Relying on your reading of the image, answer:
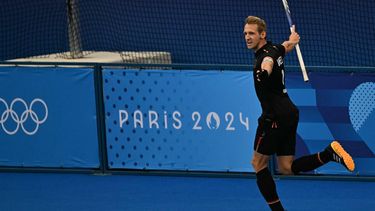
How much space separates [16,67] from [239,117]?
130 inches

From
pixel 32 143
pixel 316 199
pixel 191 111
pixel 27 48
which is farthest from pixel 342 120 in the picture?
pixel 27 48

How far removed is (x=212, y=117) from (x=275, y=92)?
2.52m

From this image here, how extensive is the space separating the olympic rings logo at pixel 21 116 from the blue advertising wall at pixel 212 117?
1.00m

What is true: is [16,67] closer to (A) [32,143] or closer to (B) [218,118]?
(A) [32,143]

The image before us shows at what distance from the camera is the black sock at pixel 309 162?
996cm

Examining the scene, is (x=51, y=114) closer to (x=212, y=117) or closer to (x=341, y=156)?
(x=212, y=117)

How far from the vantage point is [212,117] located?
478 inches

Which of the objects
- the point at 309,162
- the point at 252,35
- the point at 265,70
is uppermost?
the point at 252,35

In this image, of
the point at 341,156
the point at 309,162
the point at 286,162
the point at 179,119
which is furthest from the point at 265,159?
the point at 179,119

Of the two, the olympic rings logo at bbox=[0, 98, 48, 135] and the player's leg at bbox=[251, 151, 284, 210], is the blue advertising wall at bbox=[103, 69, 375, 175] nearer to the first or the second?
the olympic rings logo at bbox=[0, 98, 48, 135]

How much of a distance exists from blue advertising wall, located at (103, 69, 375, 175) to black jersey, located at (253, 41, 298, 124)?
210 cm

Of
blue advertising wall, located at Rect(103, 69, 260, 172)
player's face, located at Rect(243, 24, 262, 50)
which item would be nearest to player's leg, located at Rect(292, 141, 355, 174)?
player's face, located at Rect(243, 24, 262, 50)

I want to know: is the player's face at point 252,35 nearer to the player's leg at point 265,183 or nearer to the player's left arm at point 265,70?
the player's left arm at point 265,70

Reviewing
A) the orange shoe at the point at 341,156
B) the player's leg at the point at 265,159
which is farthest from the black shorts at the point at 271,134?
the orange shoe at the point at 341,156
